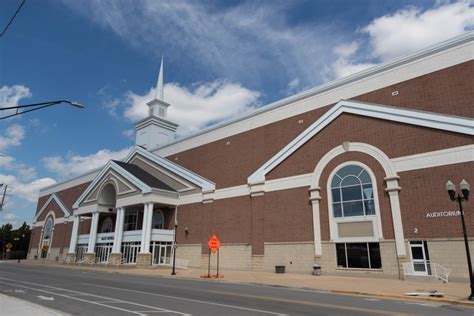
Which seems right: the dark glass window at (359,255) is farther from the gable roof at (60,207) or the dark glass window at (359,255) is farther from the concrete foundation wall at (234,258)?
the gable roof at (60,207)

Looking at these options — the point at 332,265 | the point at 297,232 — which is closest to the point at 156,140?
the point at 297,232

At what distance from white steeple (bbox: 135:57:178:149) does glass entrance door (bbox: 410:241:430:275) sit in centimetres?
4231

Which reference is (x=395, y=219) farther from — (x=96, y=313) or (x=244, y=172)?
(x=96, y=313)

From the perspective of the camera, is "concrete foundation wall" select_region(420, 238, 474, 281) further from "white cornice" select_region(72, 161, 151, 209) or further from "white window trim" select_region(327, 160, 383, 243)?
"white cornice" select_region(72, 161, 151, 209)

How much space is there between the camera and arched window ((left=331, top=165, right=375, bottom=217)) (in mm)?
24625

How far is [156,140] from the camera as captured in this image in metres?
56.7

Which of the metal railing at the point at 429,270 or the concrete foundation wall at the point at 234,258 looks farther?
the concrete foundation wall at the point at 234,258

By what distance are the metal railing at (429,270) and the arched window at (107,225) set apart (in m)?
38.4

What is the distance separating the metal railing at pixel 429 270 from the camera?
20281 mm

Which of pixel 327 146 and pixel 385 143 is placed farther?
pixel 327 146

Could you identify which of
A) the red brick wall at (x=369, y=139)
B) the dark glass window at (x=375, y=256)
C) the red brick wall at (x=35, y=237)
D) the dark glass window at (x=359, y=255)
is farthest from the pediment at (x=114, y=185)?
the red brick wall at (x=35, y=237)

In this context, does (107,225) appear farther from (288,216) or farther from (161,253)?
(288,216)

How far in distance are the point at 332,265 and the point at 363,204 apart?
4972 mm

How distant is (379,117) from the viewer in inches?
993
